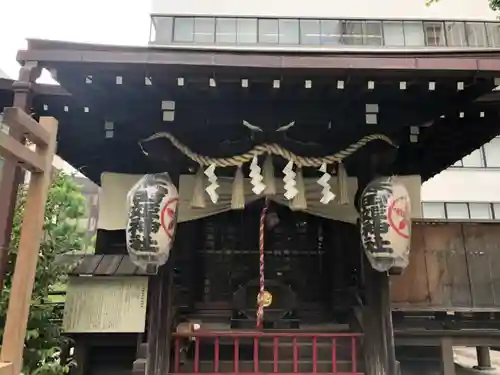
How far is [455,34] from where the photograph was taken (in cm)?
1789

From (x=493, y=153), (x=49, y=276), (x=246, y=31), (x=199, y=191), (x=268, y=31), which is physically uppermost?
(x=268, y=31)

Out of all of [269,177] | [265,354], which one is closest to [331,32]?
[269,177]

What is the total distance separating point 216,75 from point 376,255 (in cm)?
285

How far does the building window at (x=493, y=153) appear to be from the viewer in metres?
19.0

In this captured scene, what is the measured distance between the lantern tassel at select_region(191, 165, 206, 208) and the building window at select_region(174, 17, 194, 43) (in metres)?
12.4

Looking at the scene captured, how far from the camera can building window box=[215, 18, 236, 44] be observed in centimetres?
1666

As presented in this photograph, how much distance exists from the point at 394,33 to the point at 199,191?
15.8 metres

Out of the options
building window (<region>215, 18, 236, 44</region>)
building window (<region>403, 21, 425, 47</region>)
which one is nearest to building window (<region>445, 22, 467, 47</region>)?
building window (<region>403, 21, 425, 47</region>)

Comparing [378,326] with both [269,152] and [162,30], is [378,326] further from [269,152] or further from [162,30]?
[162,30]

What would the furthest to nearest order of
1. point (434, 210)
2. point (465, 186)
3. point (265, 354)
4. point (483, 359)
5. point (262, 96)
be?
point (434, 210) → point (465, 186) → point (483, 359) → point (265, 354) → point (262, 96)

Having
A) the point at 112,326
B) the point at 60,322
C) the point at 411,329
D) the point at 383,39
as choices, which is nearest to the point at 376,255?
the point at 411,329

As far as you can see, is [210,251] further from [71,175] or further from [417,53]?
[417,53]

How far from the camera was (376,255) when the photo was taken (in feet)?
16.2

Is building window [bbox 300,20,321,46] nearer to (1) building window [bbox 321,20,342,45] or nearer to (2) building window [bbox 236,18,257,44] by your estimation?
(1) building window [bbox 321,20,342,45]
